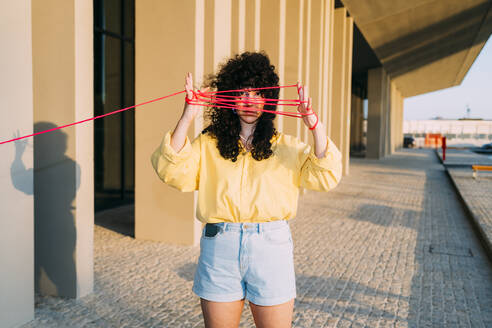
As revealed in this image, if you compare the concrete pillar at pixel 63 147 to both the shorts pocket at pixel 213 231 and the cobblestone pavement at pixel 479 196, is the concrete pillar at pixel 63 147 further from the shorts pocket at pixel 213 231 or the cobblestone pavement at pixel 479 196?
the cobblestone pavement at pixel 479 196

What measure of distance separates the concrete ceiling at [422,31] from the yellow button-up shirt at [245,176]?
14605 millimetres

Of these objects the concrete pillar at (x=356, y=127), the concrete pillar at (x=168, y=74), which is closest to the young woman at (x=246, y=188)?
the concrete pillar at (x=168, y=74)

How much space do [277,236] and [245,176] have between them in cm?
31

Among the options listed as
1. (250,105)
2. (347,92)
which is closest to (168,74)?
(250,105)

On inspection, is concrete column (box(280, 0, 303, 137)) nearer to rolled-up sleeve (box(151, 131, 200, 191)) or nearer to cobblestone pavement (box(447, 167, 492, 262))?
cobblestone pavement (box(447, 167, 492, 262))

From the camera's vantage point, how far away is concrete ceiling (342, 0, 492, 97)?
1703 centimetres

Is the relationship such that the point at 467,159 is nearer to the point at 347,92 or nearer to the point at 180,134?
the point at 347,92

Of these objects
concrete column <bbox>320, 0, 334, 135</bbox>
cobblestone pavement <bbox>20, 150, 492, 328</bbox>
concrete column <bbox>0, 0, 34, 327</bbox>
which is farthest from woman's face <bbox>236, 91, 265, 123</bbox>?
concrete column <bbox>320, 0, 334, 135</bbox>

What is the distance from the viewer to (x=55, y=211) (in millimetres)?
3941

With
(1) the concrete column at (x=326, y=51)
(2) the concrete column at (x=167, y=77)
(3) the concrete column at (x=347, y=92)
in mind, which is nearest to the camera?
(2) the concrete column at (x=167, y=77)

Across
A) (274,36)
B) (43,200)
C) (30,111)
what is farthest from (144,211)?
(274,36)

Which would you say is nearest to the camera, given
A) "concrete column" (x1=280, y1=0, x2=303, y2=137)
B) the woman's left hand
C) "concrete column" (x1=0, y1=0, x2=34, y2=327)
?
the woman's left hand

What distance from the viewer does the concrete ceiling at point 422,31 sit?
17031 mm

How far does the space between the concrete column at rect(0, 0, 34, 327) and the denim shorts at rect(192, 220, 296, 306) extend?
6.37ft
